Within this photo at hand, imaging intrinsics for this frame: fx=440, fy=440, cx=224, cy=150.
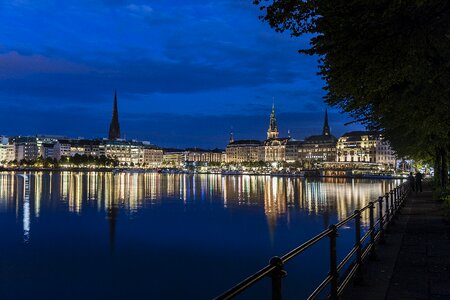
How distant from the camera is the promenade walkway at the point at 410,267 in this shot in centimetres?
849

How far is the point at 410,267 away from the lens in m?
10.5

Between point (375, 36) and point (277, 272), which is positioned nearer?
point (277, 272)

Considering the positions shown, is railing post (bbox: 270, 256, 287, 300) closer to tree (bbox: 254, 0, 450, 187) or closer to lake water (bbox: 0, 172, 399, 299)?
tree (bbox: 254, 0, 450, 187)

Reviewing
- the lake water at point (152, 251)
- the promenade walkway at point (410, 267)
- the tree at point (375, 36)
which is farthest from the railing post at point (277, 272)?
the lake water at point (152, 251)

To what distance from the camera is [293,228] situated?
96.3ft

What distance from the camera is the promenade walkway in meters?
8.49

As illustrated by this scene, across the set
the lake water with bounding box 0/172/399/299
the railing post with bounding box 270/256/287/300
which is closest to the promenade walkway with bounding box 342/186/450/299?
the lake water with bounding box 0/172/399/299

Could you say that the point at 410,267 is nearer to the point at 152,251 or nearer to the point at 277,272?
the point at 277,272

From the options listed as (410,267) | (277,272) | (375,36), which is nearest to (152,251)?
(410,267)

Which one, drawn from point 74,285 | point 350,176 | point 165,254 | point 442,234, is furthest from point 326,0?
point 350,176

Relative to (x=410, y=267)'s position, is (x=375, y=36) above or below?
above

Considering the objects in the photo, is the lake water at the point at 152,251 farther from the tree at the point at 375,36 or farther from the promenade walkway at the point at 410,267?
the tree at the point at 375,36

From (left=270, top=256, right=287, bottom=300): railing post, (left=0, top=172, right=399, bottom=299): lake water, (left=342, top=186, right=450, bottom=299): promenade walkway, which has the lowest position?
(left=0, top=172, right=399, bottom=299): lake water

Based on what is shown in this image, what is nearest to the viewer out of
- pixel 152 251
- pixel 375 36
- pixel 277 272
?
pixel 277 272
